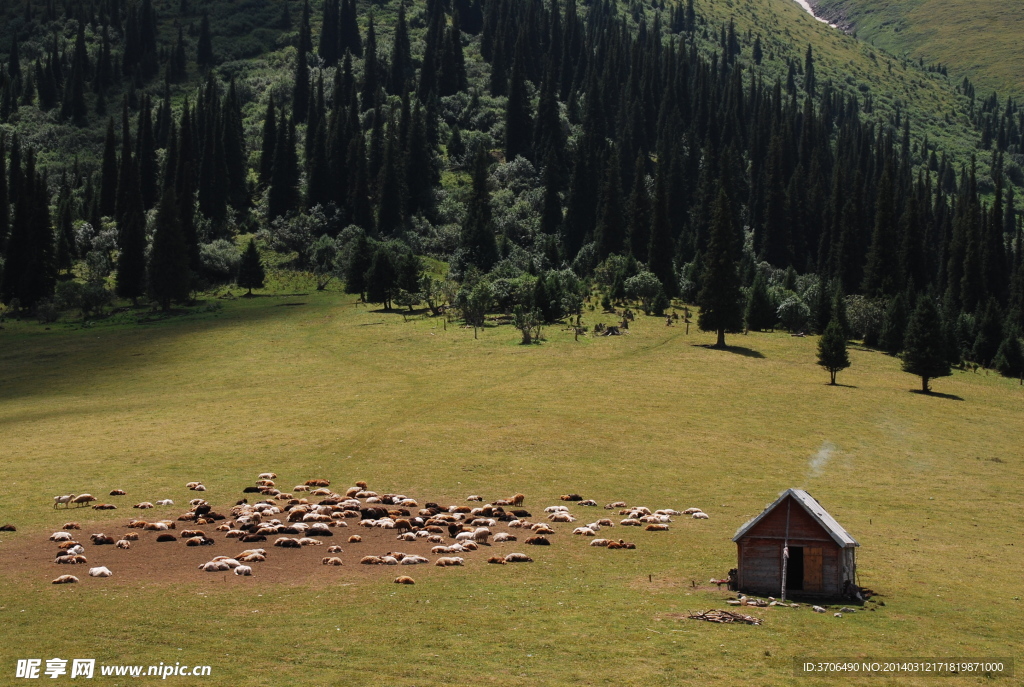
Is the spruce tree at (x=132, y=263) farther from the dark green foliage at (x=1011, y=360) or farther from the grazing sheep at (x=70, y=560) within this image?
the dark green foliage at (x=1011, y=360)

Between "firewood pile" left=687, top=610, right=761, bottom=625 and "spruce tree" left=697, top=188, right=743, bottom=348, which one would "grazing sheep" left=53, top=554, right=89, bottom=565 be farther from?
"spruce tree" left=697, top=188, right=743, bottom=348

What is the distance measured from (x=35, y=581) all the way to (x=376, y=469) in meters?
27.2

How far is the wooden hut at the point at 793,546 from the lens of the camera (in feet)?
121

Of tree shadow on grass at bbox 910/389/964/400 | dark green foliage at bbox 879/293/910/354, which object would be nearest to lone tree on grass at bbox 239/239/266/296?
dark green foliage at bbox 879/293/910/354

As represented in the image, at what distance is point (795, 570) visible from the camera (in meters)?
38.2

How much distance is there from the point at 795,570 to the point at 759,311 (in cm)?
9706

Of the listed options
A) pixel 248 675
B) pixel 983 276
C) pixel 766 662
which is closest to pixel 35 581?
pixel 248 675

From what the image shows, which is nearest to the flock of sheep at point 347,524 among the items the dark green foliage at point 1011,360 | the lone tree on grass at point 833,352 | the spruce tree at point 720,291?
the lone tree on grass at point 833,352

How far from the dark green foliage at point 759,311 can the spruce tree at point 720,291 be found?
44.3 feet

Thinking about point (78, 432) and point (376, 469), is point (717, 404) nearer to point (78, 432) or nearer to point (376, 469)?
point (376, 469)

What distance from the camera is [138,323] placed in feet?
426

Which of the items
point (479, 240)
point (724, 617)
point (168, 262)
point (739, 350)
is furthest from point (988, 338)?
point (168, 262)

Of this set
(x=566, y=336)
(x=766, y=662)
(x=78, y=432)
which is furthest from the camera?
(x=566, y=336)

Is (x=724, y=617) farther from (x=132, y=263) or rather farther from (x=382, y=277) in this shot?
(x=132, y=263)
